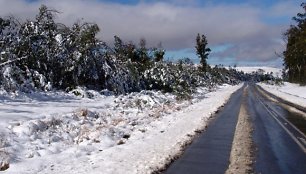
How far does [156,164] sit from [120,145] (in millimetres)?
2697

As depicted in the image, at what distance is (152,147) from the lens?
11.3m

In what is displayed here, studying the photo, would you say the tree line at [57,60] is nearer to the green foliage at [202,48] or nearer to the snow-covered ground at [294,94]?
the snow-covered ground at [294,94]

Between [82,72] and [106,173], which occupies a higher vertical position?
[82,72]

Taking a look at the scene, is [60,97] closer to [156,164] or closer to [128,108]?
[128,108]

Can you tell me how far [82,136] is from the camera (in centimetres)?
1255

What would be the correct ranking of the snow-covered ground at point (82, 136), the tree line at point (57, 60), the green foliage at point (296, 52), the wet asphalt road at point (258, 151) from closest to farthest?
the wet asphalt road at point (258, 151) < the snow-covered ground at point (82, 136) < the tree line at point (57, 60) < the green foliage at point (296, 52)

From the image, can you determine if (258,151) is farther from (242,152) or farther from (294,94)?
(294,94)

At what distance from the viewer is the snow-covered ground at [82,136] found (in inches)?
359

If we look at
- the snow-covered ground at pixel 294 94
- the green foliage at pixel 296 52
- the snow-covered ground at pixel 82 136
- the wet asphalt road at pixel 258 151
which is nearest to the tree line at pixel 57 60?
the snow-covered ground at pixel 82 136

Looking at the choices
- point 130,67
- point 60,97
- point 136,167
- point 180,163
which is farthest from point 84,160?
point 130,67

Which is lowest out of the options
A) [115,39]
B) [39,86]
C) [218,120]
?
[218,120]

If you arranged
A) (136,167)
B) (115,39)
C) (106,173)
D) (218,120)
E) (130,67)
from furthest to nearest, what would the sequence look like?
(115,39), (130,67), (218,120), (136,167), (106,173)

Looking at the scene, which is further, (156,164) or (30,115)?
(30,115)

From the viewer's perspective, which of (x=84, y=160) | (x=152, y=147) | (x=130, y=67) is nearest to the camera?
(x=84, y=160)
